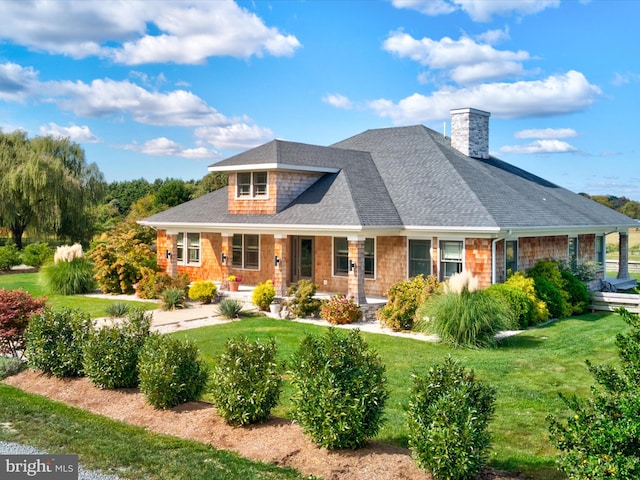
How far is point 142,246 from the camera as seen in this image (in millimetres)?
26109

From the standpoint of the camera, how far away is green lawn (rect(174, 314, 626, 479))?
8258 millimetres

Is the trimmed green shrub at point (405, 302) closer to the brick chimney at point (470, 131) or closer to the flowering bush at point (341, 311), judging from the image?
the flowering bush at point (341, 311)

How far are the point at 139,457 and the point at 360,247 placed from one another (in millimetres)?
13047

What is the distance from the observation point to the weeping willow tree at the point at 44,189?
1459 inches

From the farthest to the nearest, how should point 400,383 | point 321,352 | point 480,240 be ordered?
1. point 480,240
2. point 400,383
3. point 321,352

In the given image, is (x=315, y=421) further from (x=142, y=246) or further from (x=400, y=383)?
(x=142, y=246)

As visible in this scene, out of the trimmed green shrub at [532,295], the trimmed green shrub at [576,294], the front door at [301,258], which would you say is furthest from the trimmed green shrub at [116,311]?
the trimmed green shrub at [576,294]

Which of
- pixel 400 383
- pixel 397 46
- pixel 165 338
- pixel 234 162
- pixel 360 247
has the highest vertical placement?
pixel 397 46

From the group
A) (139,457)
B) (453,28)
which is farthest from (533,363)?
(453,28)

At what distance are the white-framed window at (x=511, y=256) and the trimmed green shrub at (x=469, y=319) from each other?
454cm

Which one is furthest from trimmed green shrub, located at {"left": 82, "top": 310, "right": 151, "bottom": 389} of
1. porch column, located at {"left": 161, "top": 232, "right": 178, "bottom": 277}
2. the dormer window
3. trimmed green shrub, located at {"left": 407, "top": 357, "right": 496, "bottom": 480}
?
porch column, located at {"left": 161, "top": 232, "right": 178, "bottom": 277}

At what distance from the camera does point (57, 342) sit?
35.0 feet

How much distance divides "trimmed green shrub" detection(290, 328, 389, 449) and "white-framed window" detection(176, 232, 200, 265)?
62.5ft

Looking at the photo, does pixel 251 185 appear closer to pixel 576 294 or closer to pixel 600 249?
pixel 576 294
